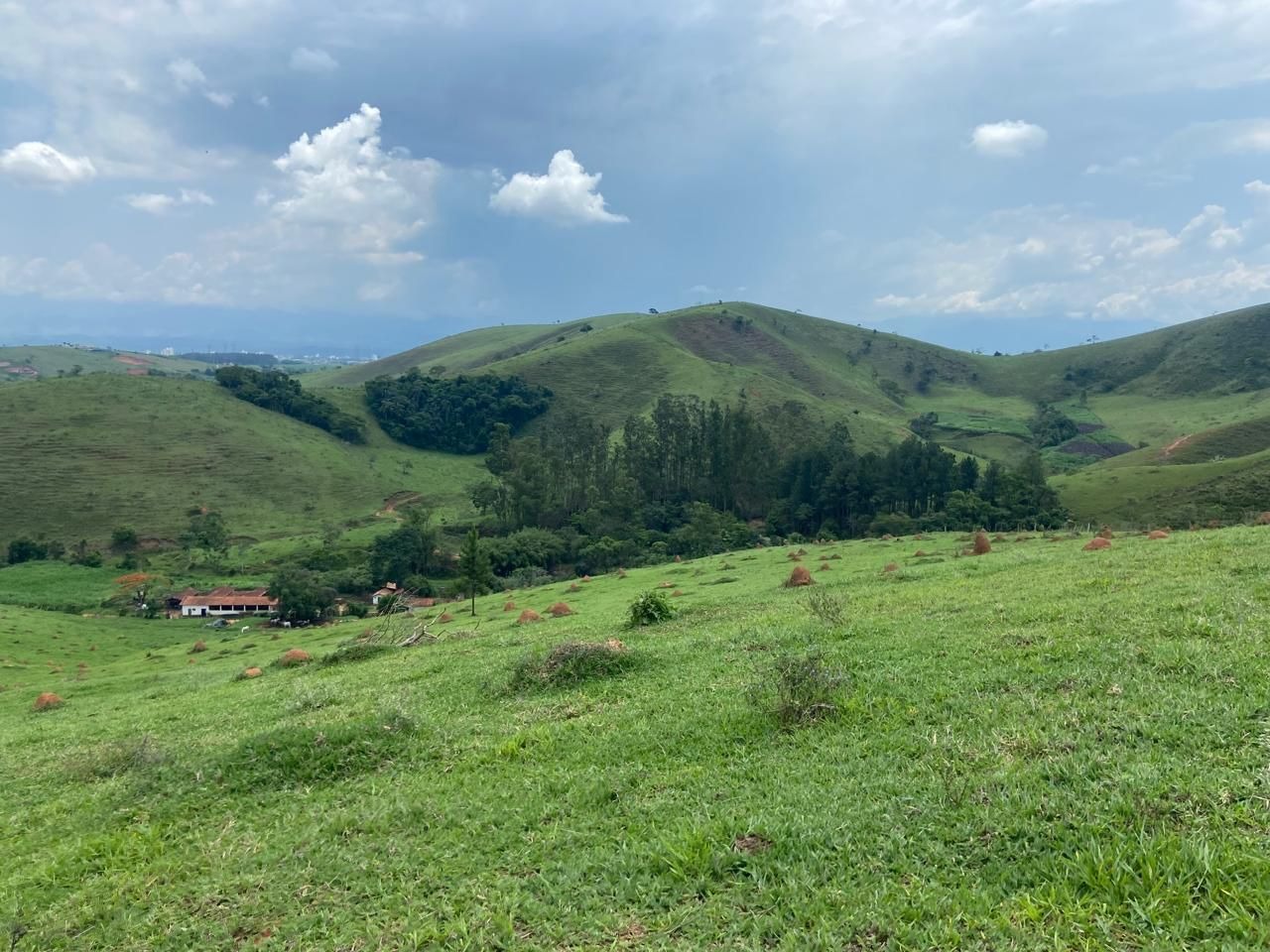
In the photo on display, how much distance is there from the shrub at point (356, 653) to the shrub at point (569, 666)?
1032 centimetres

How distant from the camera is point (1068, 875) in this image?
5.66 metres

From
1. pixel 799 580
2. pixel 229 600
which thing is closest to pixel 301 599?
pixel 229 600

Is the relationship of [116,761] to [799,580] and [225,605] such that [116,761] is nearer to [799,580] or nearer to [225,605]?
[799,580]

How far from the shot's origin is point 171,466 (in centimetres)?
10694

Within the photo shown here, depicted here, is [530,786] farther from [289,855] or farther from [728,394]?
[728,394]

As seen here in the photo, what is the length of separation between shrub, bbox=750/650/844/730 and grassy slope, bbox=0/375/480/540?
100008 millimetres

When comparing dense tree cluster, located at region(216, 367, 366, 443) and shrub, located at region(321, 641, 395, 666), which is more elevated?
dense tree cluster, located at region(216, 367, 366, 443)

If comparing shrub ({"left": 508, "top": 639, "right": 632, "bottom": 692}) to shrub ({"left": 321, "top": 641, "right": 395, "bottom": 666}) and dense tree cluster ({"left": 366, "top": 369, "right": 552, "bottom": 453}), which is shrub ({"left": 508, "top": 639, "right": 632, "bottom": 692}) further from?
dense tree cluster ({"left": 366, "top": 369, "right": 552, "bottom": 453})

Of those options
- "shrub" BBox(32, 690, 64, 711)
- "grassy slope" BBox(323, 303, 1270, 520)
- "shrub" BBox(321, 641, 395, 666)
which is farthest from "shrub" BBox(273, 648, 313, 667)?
"grassy slope" BBox(323, 303, 1270, 520)

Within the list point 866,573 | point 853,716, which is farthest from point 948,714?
point 866,573

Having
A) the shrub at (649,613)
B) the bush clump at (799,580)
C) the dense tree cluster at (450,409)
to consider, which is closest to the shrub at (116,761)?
the shrub at (649,613)

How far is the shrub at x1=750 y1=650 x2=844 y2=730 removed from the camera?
32.1ft

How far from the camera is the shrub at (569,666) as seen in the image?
13.9m

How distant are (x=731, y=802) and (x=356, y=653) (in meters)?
18.3
